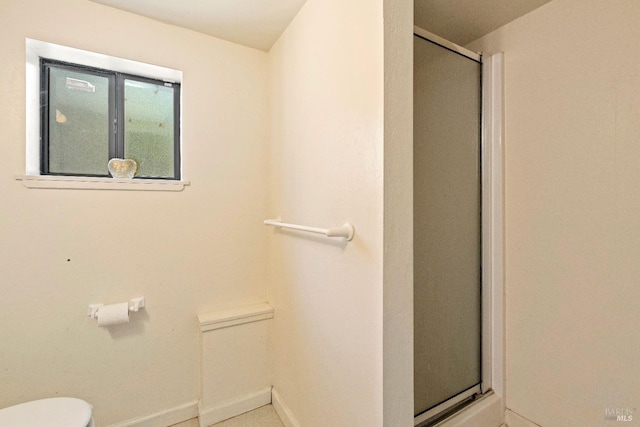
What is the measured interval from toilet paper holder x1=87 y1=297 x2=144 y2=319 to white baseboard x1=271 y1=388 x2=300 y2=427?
914 mm

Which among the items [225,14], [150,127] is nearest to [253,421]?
[150,127]

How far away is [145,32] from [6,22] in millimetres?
512

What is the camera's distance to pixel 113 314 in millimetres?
1237

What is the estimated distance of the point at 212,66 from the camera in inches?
60.4

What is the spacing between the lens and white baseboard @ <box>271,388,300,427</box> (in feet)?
4.45

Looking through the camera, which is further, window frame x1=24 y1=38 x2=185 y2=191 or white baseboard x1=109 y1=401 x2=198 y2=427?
white baseboard x1=109 y1=401 x2=198 y2=427

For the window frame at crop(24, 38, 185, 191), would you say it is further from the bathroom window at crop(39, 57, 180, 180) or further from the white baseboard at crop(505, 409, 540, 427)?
the white baseboard at crop(505, 409, 540, 427)

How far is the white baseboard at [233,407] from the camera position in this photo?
4.68 ft

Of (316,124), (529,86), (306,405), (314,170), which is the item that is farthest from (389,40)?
(306,405)

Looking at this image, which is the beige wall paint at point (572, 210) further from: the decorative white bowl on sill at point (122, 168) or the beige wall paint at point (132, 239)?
the decorative white bowl on sill at point (122, 168)

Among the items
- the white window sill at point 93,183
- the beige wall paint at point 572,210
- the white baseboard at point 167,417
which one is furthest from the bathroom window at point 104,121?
the beige wall paint at point 572,210

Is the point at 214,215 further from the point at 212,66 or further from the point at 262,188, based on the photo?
the point at 212,66

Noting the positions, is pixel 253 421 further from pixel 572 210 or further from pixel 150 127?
pixel 572 210

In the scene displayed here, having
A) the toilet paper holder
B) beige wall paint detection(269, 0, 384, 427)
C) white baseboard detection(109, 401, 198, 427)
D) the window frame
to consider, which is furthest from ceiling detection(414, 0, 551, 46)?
white baseboard detection(109, 401, 198, 427)
